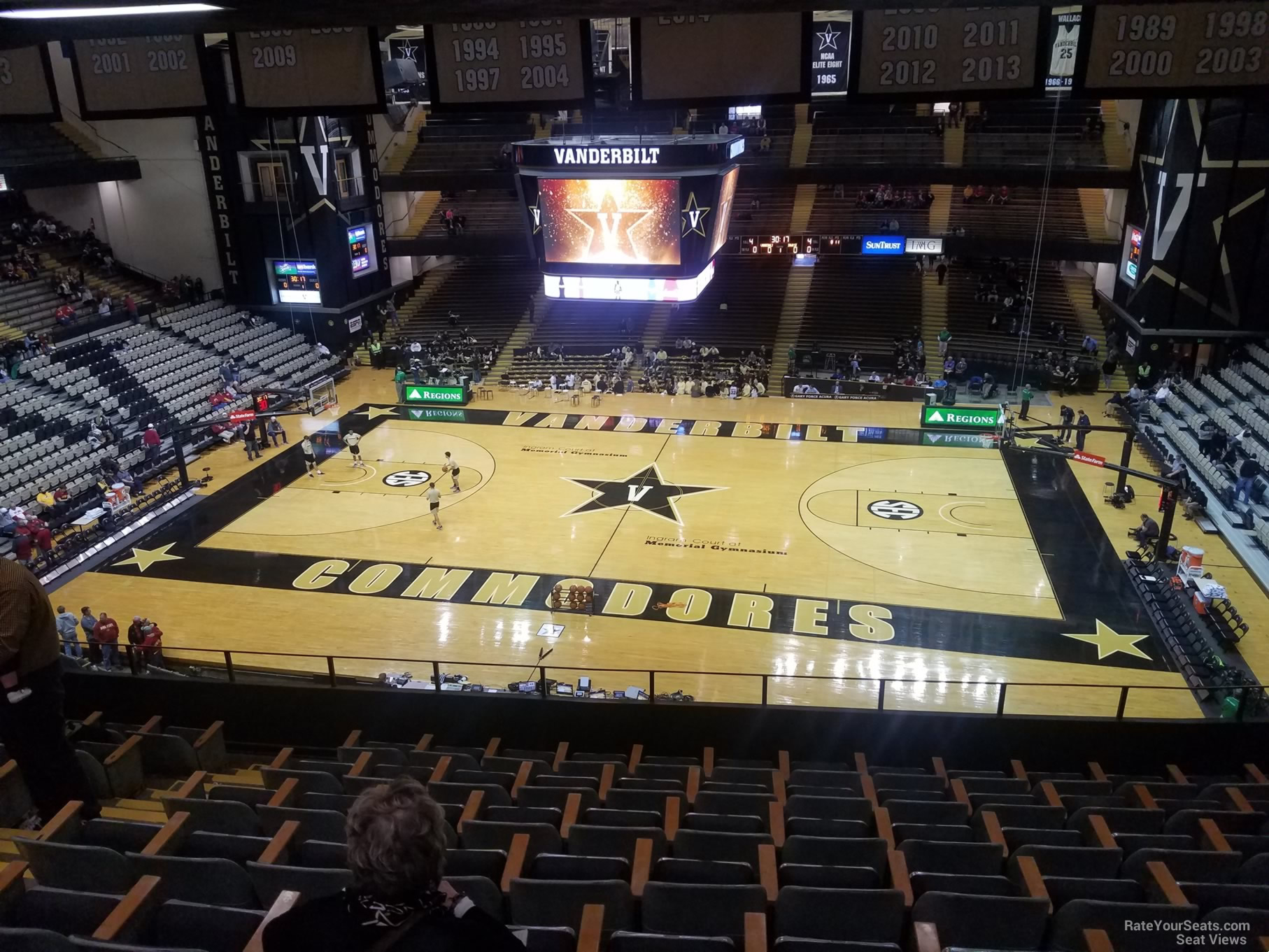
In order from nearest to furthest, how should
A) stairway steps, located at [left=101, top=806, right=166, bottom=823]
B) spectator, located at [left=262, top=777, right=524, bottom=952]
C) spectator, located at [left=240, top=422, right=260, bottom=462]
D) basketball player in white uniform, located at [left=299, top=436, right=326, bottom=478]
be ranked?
spectator, located at [left=262, top=777, right=524, bottom=952] < stairway steps, located at [left=101, top=806, right=166, bottom=823] < basketball player in white uniform, located at [left=299, top=436, right=326, bottom=478] < spectator, located at [left=240, top=422, right=260, bottom=462]

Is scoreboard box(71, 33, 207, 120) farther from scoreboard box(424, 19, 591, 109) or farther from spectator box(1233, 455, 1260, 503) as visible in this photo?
spectator box(1233, 455, 1260, 503)

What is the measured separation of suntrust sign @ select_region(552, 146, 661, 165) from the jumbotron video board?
0.02 metres

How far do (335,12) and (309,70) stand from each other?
2396 millimetres

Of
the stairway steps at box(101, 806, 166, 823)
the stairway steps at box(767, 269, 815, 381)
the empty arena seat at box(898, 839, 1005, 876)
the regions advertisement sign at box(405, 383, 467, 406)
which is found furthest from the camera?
the stairway steps at box(767, 269, 815, 381)

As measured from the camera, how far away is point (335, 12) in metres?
5.85

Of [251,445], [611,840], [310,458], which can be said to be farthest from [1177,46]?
[251,445]

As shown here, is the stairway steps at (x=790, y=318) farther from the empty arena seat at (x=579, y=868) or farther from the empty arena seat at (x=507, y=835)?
the empty arena seat at (x=579, y=868)

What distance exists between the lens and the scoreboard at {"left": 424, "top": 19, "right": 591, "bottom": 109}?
7.64m

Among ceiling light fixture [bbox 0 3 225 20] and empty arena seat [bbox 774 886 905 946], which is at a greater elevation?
ceiling light fixture [bbox 0 3 225 20]

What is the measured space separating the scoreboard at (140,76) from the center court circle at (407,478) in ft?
52.3

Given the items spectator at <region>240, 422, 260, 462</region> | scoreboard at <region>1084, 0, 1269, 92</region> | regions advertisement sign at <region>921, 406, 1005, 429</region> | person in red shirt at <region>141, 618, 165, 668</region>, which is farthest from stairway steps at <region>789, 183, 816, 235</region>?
scoreboard at <region>1084, 0, 1269, 92</region>

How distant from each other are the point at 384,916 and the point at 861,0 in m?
6.01

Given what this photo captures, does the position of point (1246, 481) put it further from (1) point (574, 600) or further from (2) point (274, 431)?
(2) point (274, 431)

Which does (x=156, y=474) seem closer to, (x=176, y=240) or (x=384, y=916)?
(x=176, y=240)
